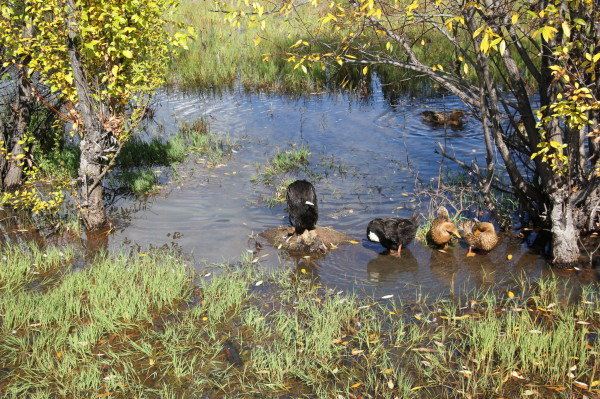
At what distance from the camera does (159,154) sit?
11453mm

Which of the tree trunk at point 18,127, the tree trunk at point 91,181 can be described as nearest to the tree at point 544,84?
the tree trunk at point 91,181

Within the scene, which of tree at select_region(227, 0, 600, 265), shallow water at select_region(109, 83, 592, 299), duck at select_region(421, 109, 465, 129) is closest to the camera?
tree at select_region(227, 0, 600, 265)

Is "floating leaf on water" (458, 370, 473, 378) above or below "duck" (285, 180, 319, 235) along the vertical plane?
below

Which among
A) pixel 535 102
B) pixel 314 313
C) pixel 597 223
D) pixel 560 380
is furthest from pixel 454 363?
pixel 535 102

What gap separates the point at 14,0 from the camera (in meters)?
8.90

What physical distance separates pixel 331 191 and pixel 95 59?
4024 mm

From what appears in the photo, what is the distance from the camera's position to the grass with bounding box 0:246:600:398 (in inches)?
198

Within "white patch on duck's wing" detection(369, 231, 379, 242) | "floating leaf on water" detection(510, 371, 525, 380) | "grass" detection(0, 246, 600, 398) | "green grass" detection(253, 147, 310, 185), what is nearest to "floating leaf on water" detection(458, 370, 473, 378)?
"grass" detection(0, 246, 600, 398)

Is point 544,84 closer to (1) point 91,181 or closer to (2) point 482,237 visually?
(2) point 482,237

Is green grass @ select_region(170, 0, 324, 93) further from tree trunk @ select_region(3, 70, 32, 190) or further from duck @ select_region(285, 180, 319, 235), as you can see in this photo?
duck @ select_region(285, 180, 319, 235)

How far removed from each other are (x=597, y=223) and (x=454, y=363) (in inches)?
128

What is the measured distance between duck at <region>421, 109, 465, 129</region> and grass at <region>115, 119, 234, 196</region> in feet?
13.5

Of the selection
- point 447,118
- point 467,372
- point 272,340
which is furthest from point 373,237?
point 447,118

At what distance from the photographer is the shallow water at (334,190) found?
721 centimetres
